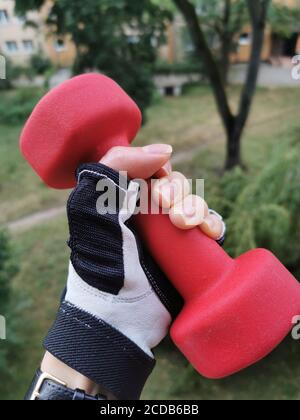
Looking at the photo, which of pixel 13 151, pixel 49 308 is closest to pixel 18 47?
pixel 13 151

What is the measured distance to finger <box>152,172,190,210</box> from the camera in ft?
3.70

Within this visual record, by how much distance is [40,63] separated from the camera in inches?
407

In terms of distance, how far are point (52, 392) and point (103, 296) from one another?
266 millimetres

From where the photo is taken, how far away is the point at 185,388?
2.80m

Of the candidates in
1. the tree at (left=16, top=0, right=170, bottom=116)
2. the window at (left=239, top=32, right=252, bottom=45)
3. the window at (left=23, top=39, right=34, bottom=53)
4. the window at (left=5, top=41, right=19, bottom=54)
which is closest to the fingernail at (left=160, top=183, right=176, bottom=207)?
the tree at (left=16, top=0, right=170, bottom=116)

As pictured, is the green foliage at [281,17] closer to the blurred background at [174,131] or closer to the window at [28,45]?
the blurred background at [174,131]

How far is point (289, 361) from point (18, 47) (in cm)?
906

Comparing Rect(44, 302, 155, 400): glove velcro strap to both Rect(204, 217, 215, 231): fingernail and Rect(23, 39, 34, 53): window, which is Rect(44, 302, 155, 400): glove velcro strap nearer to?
Rect(204, 217, 215, 231): fingernail

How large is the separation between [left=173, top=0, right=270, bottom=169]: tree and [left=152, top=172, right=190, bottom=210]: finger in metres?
3.81

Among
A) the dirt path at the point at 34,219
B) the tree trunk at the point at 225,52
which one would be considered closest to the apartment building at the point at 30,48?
the tree trunk at the point at 225,52

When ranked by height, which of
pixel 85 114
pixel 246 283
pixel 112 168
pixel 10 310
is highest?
pixel 85 114

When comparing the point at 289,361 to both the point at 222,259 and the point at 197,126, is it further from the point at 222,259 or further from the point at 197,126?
the point at 197,126

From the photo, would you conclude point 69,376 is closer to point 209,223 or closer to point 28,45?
point 209,223

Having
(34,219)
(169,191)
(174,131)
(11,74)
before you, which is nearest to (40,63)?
(11,74)
